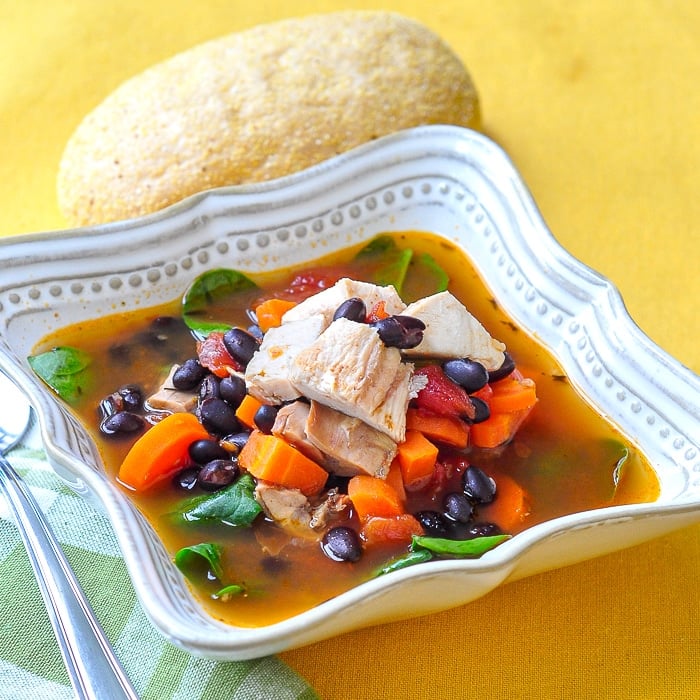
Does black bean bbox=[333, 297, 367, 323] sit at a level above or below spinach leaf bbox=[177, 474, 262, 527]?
above

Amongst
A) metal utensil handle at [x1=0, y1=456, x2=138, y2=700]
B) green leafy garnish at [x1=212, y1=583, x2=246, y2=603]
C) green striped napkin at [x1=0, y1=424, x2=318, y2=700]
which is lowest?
green striped napkin at [x1=0, y1=424, x2=318, y2=700]

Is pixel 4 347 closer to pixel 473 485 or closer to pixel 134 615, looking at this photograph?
pixel 134 615

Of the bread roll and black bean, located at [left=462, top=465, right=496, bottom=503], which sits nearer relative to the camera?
black bean, located at [left=462, top=465, right=496, bottom=503]

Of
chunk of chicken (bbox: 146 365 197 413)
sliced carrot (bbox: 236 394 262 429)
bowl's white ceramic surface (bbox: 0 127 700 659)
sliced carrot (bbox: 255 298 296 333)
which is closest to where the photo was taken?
bowl's white ceramic surface (bbox: 0 127 700 659)

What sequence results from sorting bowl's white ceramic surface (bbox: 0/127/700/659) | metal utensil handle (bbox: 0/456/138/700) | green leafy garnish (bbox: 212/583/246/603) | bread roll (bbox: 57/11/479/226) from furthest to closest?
1. bread roll (bbox: 57/11/479/226)
2. green leafy garnish (bbox: 212/583/246/603)
3. metal utensil handle (bbox: 0/456/138/700)
4. bowl's white ceramic surface (bbox: 0/127/700/659)

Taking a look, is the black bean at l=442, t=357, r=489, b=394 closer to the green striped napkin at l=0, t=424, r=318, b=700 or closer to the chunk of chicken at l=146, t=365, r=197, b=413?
the chunk of chicken at l=146, t=365, r=197, b=413

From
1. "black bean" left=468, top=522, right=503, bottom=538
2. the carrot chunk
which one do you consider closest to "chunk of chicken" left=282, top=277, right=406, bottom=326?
the carrot chunk
